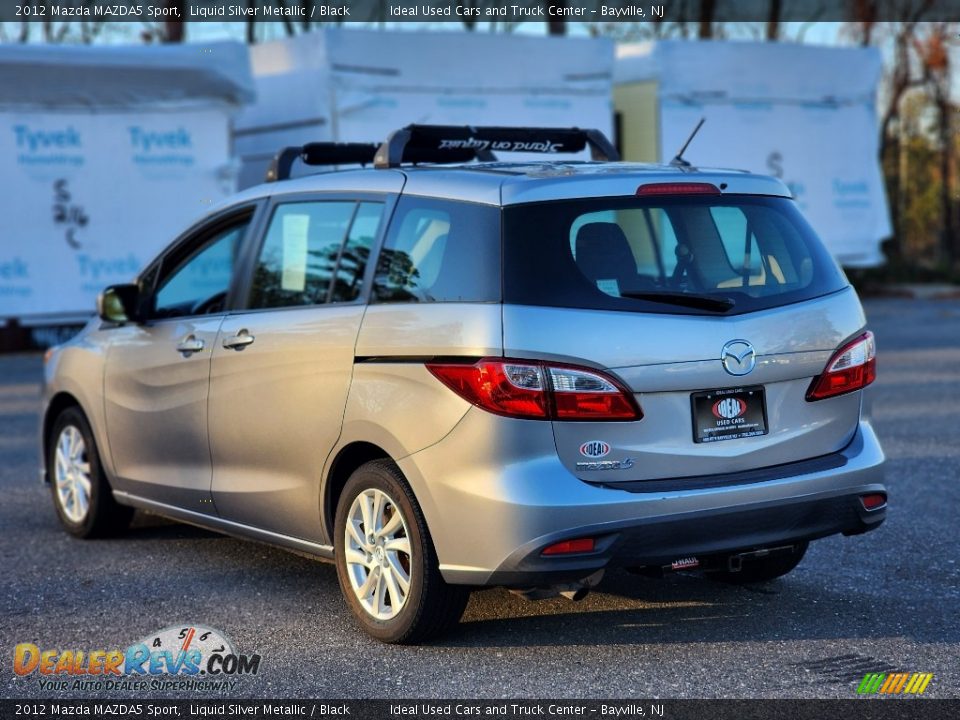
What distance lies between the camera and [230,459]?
5.96 meters

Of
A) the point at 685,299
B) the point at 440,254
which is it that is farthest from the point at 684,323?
the point at 440,254

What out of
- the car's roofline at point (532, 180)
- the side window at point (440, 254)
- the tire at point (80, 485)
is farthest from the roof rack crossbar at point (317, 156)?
the tire at point (80, 485)

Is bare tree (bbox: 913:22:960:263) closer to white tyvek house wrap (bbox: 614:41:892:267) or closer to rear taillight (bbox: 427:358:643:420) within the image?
white tyvek house wrap (bbox: 614:41:892:267)

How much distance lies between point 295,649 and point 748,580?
1988mm

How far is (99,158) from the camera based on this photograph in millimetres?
16016

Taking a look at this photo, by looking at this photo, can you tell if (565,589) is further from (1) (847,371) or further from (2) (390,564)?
(1) (847,371)

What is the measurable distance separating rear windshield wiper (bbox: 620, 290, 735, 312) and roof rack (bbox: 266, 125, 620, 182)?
4.73 feet

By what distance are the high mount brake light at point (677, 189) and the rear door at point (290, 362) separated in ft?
3.35

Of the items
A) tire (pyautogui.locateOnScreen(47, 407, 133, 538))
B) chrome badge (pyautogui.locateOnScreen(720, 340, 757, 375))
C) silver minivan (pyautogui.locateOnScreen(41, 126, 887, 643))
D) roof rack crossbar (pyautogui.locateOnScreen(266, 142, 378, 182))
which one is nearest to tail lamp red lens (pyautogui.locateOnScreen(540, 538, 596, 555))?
silver minivan (pyautogui.locateOnScreen(41, 126, 887, 643))

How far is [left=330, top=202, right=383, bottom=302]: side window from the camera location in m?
5.42

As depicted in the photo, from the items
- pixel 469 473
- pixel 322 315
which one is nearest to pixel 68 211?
pixel 322 315

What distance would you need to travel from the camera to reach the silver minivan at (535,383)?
182 inches

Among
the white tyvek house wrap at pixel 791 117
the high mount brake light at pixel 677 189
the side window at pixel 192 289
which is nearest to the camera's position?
the high mount brake light at pixel 677 189

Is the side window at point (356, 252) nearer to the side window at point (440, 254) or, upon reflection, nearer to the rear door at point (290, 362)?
the rear door at point (290, 362)
